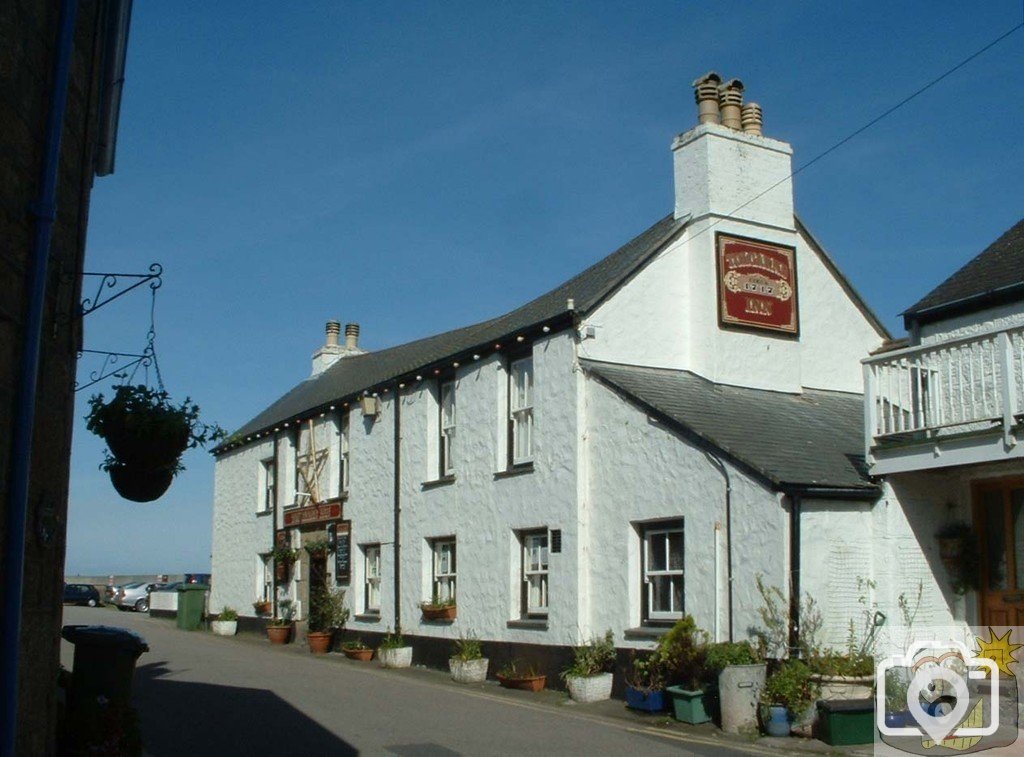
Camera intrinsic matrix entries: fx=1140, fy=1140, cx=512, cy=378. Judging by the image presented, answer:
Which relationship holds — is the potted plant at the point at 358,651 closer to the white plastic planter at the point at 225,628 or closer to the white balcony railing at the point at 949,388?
the white plastic planter at the point at 225,628

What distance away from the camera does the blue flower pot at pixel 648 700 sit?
14047 millimetres

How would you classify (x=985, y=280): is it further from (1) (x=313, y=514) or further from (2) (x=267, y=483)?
(2) (x=267, y=483)

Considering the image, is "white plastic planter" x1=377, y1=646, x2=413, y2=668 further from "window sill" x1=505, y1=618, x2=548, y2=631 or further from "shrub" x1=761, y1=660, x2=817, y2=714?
"shrub" x1=761, y1=660, x2=817, y2=714

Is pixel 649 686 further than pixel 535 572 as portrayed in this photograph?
No

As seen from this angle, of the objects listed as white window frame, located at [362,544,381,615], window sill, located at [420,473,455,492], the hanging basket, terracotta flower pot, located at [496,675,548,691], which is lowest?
terracotta flower pot, located at [496,675,548,691]

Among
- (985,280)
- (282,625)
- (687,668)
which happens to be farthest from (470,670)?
(985,280)

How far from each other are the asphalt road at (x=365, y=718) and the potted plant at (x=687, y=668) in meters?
0.35

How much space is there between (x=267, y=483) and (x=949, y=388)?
20211 mm

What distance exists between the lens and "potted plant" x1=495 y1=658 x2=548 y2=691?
1677 centimetres

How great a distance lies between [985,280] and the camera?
15.7m

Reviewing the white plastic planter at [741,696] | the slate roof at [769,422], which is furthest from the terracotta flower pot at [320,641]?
the white plastic planter at [741,696]

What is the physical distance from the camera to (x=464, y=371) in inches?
794

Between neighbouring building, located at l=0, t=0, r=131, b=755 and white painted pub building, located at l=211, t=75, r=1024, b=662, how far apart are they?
6675 millimetres

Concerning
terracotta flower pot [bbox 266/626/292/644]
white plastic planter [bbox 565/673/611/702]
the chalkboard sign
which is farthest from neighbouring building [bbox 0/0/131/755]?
terracotta flower pot [bbox 266/626/292/644]
